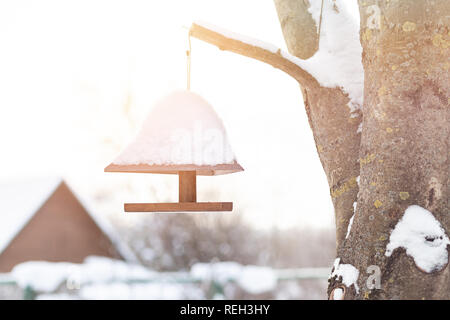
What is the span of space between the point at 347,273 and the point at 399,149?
559mm

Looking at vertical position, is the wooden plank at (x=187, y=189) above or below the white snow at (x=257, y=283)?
above

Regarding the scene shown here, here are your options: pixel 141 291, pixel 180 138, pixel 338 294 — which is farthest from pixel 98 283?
pixel 338 294

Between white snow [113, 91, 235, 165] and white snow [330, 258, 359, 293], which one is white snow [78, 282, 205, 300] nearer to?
white snow [113, 91, 235, 165]

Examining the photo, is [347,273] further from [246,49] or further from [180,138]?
[246,49]

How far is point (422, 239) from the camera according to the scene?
230 cm

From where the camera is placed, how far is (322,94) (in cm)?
292

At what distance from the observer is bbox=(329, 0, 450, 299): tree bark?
7.54ft

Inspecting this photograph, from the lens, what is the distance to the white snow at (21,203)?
13.0 m

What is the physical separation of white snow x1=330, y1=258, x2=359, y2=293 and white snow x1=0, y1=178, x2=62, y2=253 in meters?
11.5

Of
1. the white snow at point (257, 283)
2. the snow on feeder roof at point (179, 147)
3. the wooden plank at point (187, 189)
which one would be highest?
the snow on feeder roof at point (179, 147)

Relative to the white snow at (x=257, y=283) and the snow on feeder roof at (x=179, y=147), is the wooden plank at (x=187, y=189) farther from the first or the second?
the white snow at (x=257, y=283)

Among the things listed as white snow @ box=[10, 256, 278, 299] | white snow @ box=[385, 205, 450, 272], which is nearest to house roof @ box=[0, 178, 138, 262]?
white snow @ box=[10, 256, 278, 299]

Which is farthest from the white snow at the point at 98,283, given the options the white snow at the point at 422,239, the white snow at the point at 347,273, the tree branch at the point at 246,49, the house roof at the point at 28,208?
the white snow at the point at 422,239
